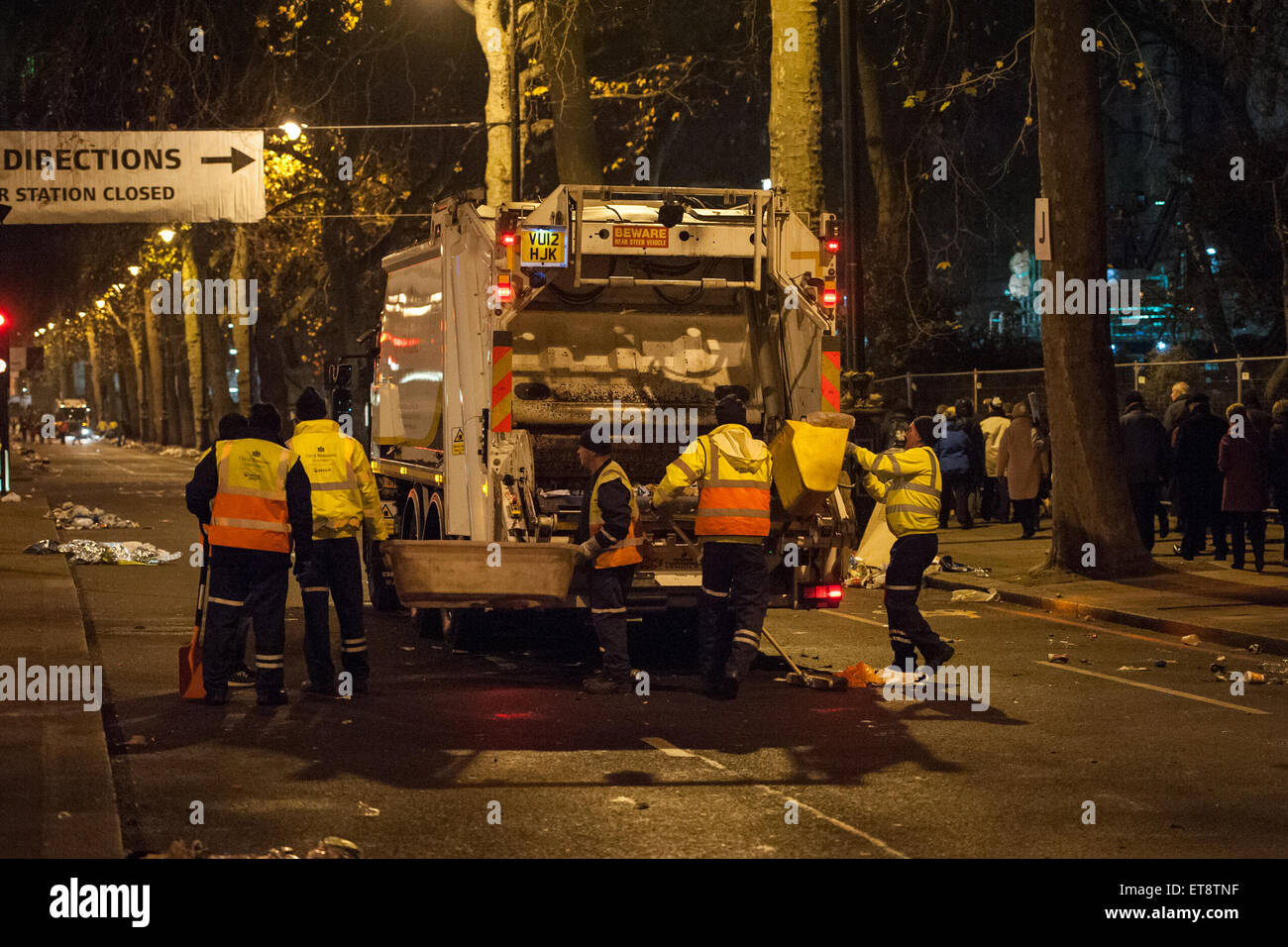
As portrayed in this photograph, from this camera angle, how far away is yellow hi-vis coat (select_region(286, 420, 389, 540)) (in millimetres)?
10141

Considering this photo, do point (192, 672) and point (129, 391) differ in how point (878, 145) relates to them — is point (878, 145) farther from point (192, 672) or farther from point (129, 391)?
point (129, 391)

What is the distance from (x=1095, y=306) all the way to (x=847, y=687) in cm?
690

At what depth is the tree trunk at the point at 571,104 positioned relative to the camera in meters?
25.2

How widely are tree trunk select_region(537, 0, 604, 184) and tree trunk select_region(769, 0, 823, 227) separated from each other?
19.5 ft

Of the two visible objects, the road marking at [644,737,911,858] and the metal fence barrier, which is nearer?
the road marking at [644,737,911,858]

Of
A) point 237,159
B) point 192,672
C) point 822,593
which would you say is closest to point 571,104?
point 237,159

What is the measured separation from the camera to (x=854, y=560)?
17.1m

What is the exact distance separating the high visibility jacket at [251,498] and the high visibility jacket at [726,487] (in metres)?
2.11

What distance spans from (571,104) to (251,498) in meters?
16.7

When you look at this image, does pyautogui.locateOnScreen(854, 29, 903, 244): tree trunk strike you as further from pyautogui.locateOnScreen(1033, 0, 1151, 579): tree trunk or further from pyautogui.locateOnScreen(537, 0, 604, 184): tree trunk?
pyautogui.locateOnScreen(1033, 0, 1151, 579): tree trunk

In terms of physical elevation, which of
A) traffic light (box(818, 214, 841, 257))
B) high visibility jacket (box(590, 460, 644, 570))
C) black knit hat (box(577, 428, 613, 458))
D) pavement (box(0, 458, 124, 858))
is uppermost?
traffic light (box(818, 214, 841, 257))

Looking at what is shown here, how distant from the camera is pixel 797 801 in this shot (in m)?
7.29

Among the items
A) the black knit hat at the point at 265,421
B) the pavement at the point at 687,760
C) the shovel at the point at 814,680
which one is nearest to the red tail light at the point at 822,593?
the pavement at the point at 687,760

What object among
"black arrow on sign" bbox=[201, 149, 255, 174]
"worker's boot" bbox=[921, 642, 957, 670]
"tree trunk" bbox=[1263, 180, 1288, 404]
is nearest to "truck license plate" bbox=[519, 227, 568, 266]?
"worker's boot" bbox=[921, 642, 957, 670]
